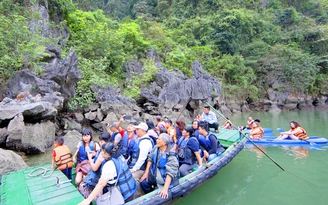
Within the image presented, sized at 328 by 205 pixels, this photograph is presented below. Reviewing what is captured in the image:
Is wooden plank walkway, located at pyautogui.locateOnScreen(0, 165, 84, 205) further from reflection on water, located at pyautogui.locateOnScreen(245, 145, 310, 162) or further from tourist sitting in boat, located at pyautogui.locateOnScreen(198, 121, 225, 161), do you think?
reflection on water, located at pyautogui.locateOnScreen(245, 145, 310, 162)

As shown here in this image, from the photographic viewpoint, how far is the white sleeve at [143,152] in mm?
3506

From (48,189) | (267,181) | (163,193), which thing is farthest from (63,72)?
(267,181)

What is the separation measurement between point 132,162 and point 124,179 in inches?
37.8

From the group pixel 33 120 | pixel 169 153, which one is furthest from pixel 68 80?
pixel 169 153

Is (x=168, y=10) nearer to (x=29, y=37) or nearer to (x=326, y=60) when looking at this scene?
(x=326, y=60)

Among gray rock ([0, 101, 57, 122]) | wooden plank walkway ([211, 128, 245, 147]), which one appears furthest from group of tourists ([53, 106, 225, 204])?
gray rock ([0, 101, 57, 122])

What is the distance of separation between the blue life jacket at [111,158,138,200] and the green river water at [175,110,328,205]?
1625 millimetres

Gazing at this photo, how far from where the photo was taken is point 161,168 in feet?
10.8

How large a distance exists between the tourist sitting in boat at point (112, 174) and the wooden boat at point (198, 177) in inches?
12.2

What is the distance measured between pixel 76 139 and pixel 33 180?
5465mm

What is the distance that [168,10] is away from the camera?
3200cm

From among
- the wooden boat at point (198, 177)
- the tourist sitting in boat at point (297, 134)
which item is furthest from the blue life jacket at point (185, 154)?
the tourist sitting in boat at point (297, 134)

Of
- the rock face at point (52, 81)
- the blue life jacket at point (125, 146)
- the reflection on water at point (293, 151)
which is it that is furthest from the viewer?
the rock face at point (52, 81)

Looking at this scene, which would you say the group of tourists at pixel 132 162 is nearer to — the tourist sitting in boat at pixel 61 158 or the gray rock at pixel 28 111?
the tourist sitting in boat at pixel 61 158
